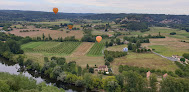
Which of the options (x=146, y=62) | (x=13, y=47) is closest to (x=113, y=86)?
(x=146, y=62)

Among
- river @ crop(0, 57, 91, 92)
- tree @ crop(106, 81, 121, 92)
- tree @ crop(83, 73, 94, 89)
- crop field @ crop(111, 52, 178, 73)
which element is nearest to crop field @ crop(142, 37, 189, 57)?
crop field @ crop(111, 52, 178, 73)

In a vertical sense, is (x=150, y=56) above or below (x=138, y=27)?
below

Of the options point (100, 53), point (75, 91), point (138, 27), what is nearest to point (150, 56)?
point (100, 53)

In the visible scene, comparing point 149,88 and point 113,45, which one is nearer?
point 149,88

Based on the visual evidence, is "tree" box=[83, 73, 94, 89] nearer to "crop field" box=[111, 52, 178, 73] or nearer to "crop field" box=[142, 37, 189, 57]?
"crop field" box=[111, 52, 178, 73]

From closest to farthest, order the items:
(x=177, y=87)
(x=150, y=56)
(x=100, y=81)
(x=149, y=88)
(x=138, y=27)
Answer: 1. (x=177, y=87)
2. (x=149, y=88)
3. (x=100, y=81)
4. (x=150, y=56)
5. (x=138, y=27)

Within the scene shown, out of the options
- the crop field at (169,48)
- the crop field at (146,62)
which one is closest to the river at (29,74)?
the crop field at (146,62)

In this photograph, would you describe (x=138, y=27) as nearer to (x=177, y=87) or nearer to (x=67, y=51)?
(x=67, y=51)

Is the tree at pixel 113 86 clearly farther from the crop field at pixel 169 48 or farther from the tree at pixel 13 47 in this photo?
the tree at pixel 13 47
